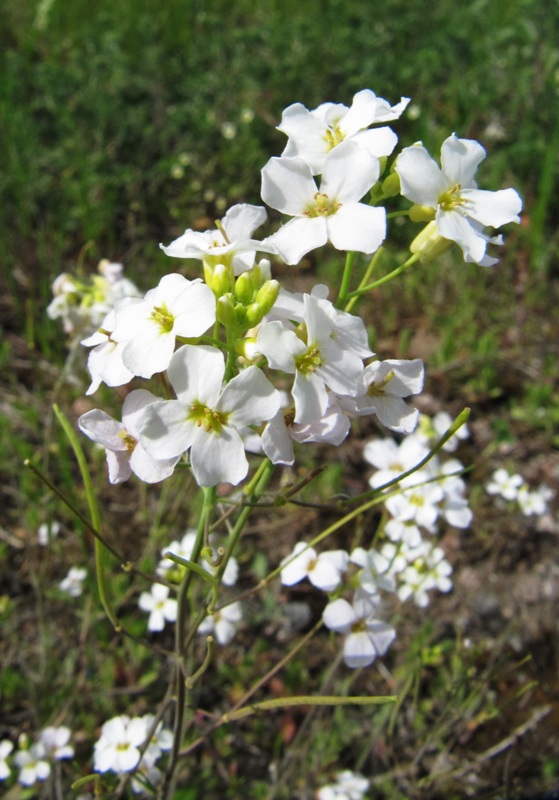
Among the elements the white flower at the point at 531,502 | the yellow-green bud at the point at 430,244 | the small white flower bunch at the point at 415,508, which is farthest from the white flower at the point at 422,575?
the yellow-green bud at the point at 430,244

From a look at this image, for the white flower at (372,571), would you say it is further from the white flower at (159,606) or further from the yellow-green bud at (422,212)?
the yellow-green bud at (422,212)

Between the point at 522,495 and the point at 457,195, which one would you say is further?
the point at 522,495

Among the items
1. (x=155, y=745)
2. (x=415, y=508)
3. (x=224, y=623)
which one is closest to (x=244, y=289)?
(x=415, y=508)

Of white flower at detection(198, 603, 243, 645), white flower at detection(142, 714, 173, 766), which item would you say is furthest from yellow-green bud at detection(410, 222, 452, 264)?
white flower at detection(142, 714, 173, 766)

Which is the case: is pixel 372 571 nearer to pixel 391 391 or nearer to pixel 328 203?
pixel 391 391

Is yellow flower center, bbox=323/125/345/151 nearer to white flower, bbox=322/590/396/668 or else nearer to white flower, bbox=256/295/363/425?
white flower, bbox=256/295/363/425
